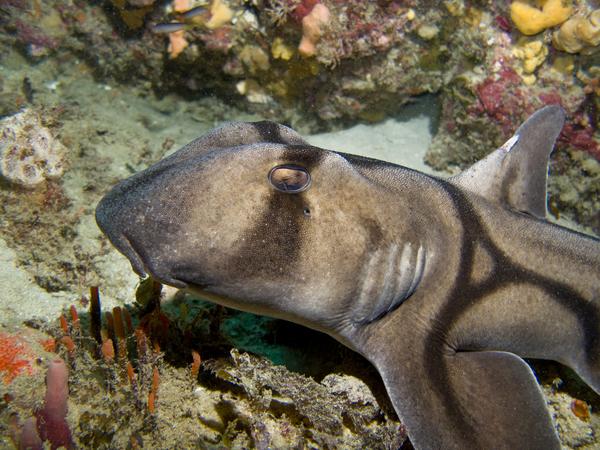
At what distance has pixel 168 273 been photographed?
2.58 metres

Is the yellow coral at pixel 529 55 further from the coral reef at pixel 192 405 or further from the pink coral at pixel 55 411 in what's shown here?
the pink coral at pixel 55 411

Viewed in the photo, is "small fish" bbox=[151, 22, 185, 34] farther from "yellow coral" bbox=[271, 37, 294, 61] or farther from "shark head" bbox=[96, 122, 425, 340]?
"shark head" bbox=[96, 122, 425, 340]

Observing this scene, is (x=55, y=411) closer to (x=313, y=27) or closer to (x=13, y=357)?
(x=13, y=357)

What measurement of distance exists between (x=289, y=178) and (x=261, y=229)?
39cm

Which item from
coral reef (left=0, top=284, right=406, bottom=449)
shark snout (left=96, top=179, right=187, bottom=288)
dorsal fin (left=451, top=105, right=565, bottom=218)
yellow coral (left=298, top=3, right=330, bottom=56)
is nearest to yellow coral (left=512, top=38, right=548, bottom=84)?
dorsal fin (left=451, top=105, right=565, bottom=218)

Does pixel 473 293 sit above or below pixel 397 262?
below

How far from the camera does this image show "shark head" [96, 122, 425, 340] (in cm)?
255

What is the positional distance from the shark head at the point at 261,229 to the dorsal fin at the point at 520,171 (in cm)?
137

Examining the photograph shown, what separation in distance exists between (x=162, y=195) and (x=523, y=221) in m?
3.00

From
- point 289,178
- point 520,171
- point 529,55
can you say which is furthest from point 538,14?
point 289,178

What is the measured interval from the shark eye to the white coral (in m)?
3.88

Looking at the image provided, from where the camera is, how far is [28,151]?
5277mm

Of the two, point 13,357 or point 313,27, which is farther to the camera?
point 313,27

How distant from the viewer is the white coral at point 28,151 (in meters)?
5.04
